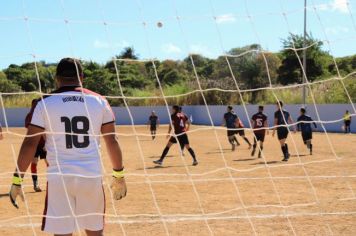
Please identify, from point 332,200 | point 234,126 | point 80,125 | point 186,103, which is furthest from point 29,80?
point 80,125

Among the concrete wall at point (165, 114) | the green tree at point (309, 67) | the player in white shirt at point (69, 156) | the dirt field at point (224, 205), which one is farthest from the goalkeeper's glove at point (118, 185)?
the green tree at point (309, 67)

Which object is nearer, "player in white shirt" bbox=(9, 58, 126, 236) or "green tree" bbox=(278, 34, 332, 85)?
"player in white shirt" bbox=(9, 58, 126, 236)

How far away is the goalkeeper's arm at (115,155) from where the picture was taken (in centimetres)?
396

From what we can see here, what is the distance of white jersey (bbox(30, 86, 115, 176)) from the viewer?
3.73m

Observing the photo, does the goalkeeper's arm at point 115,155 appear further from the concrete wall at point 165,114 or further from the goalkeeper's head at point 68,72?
the concrete wall at point 165,114

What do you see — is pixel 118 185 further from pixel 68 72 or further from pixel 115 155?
pixel 68 72

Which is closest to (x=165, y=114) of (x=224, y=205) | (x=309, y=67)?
(x=309, y=67)

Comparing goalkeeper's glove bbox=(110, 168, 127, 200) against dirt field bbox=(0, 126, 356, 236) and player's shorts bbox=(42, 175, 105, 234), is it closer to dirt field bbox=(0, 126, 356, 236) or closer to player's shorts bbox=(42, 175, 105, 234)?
player's shorts bbox=(42, 175, 105, 234)

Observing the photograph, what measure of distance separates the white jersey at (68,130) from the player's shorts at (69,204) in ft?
0.21

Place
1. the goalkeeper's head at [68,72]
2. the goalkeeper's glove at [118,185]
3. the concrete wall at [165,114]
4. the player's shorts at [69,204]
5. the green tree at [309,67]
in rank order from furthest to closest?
the green tree at [309,67] → the concrete wall at [165,114] → the goalkeeper's glove at [118,185] → the goalkeeper's head at [68,72] → the player's shorts at [69,204]

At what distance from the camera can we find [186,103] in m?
47.0

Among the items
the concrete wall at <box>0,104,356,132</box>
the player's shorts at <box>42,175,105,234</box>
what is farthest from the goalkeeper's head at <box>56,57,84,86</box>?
the concrete wall at <box>0,104,356,132</box>

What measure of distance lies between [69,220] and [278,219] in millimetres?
3824

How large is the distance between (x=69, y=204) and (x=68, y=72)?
0.95 metres
